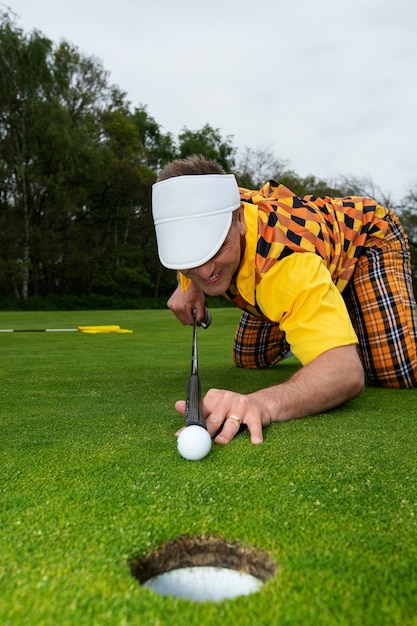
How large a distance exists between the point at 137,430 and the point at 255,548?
3.50 feet

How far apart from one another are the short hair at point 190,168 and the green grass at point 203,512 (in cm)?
107

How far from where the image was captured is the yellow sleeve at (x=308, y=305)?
2242 mm

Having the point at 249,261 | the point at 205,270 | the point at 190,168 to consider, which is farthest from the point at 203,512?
the point at 190,168

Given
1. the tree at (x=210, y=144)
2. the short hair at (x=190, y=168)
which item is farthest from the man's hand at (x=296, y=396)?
the tree at (x=210, y=144)

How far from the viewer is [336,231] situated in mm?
3047

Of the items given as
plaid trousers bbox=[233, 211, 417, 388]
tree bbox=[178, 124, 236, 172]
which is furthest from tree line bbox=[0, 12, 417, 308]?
plaid trousers bbox=[233, 211, 417, 388]

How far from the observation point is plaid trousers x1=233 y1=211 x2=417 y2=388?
3420mm

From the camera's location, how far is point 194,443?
5.43 ft

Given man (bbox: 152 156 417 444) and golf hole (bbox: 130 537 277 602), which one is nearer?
golf hole (bbox: 130 537 277 602)

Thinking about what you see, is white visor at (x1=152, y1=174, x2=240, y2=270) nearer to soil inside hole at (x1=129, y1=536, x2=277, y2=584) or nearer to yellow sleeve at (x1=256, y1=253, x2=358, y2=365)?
yellow sleeve at (x1=256, y1=253, x2=358, y2=365)

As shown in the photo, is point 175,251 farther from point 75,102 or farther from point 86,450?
point 75,102

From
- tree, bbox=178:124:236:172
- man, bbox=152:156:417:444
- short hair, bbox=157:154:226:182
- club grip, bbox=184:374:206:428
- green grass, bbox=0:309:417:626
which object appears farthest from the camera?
tree, bbox=178:124:236:172

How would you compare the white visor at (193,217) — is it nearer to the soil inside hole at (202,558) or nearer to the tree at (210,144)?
the soil inside hole at (202,558)

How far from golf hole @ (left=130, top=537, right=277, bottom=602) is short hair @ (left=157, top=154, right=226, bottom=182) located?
1.66 m
